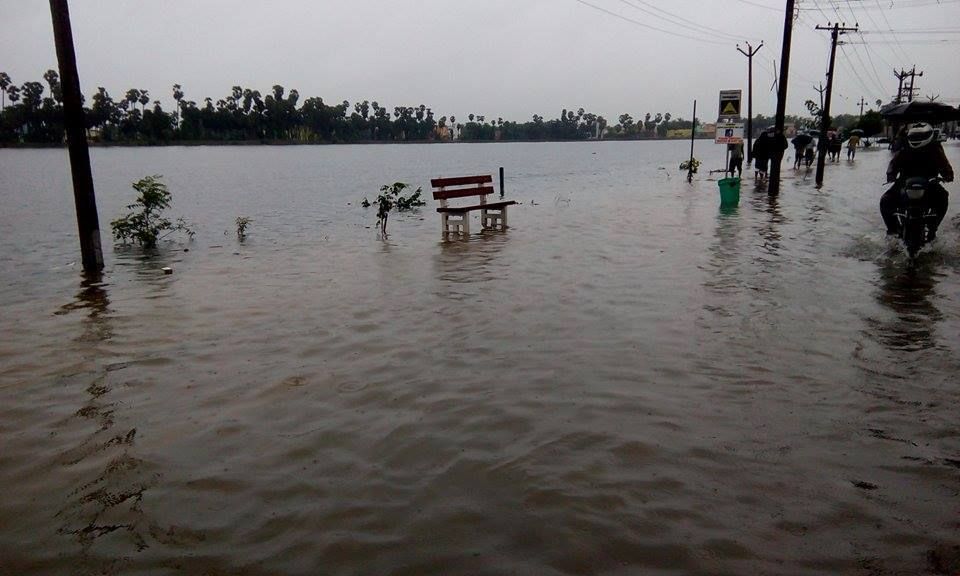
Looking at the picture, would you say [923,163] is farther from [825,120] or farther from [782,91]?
[825,120]

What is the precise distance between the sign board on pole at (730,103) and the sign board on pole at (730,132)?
0.76 m

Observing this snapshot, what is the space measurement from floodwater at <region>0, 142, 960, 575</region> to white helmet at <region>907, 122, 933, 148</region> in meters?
1.81

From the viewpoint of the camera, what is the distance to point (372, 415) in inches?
189

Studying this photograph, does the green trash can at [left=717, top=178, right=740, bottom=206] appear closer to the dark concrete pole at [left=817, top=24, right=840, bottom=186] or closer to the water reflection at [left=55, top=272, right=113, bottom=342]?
the dark concrete pole at [left=817, top=24, right=840, bottom=186]

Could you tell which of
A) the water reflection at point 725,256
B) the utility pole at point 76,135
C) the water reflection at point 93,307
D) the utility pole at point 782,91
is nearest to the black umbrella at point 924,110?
the utility pole at point 782,91

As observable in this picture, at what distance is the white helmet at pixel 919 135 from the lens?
9941 mm

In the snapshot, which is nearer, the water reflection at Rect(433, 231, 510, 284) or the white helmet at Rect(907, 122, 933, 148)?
the white helmet at Rect(907, 122, 933, 148)

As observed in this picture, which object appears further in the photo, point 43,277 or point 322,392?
point 43,277

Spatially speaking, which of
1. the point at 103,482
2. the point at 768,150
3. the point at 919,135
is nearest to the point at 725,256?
the point at 919,135

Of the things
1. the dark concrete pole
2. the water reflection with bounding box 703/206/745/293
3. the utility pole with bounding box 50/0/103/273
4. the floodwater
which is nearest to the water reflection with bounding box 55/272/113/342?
the floodwater

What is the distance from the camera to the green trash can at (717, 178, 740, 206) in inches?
739

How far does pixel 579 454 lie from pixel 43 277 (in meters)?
11.1

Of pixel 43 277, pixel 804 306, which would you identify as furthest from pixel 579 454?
pixel 43 277

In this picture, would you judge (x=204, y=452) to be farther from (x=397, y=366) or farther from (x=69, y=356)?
(x=69, y=356)
